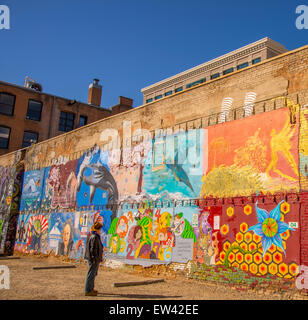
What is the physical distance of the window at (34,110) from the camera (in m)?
30.5

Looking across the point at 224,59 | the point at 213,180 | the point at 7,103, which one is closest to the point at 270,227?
the point at 213,180

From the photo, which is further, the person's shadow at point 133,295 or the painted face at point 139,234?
the painted face at point 139,234

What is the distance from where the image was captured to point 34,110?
3078 centimetres

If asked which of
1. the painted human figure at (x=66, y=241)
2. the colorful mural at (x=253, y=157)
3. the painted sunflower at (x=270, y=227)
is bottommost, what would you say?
the painted human figure at (x=66, y=241)

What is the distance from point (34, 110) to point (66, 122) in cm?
289

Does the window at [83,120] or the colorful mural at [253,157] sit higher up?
the window at [83,120]

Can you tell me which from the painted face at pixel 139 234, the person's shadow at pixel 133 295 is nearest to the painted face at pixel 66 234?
the painted face at pixel 139 234

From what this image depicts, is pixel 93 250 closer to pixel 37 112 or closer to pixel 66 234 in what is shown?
pixel 66 234

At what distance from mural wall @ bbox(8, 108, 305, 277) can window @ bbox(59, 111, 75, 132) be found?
16.7 metres

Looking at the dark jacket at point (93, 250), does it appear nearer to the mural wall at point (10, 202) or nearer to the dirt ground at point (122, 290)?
the dirt ground at point (122, 290)

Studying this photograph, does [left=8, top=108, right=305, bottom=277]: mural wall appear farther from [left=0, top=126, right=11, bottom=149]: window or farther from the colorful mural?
[left=0, top=126, right=11, bottom=149]: window

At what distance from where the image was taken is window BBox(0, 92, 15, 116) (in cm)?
2927

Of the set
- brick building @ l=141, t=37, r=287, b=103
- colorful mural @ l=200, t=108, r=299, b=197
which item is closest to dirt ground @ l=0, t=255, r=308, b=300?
colorful mural @ l=200, t=108, r=299, b=197
